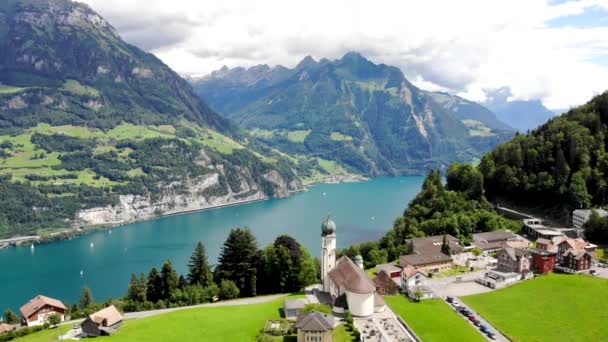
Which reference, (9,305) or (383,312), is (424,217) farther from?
(9,305)

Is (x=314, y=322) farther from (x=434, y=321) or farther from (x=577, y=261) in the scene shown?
(x=577, y=261)

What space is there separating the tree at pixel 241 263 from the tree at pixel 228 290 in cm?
205

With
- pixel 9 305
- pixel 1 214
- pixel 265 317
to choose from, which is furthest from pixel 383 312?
pixel 1 214

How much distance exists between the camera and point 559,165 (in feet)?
284

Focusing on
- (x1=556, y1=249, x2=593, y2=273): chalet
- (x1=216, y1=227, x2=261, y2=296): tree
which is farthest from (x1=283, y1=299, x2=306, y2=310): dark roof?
(x1=556, y1=249, x2=593, y2=273): chalet

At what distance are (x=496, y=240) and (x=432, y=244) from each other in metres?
10.00

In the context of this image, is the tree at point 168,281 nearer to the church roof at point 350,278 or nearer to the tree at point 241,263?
the tree at point 241,263

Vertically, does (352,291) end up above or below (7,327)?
above

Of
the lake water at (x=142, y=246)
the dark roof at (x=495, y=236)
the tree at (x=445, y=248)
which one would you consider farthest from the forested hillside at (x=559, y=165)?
the lake water at (x=142, y=246)

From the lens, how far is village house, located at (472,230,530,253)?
7156 centimetres

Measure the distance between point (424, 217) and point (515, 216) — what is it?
15099mm

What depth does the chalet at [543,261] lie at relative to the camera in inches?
2409

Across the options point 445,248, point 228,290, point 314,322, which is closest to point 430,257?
point 445,248

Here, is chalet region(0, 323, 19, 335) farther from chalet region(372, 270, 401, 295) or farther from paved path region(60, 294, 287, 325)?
chalet region(372, 270, 401, 295)
